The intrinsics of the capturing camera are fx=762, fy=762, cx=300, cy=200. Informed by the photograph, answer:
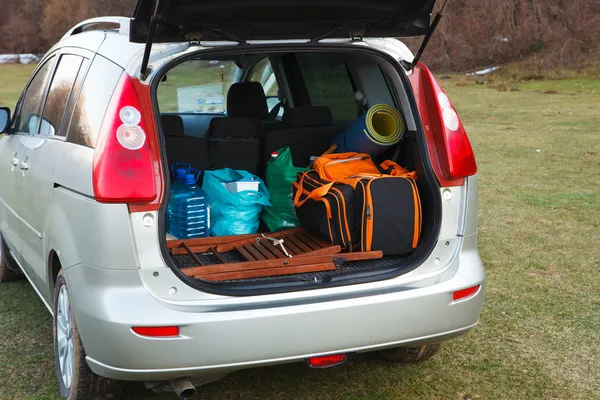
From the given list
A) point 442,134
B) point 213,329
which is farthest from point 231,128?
point 213,329

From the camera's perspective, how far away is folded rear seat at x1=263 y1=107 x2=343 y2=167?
4609 millimetres

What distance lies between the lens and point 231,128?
179 inches

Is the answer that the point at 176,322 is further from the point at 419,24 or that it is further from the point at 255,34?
the point at 419,24

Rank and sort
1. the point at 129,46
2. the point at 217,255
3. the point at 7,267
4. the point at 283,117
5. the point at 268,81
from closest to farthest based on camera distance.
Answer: the point at 129,46 → the point at 217,255 → the point at 283,117 → the point at 7,267 → the point at 268,81

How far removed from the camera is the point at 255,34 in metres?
3.14

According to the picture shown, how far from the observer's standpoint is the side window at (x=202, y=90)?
5.70m

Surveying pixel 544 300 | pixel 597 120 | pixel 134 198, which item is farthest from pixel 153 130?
pixel 597 120

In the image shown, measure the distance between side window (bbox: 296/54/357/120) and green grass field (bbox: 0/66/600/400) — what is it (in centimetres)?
150

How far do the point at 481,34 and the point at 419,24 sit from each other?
36.0 meters

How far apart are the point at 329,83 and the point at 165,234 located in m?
2.45

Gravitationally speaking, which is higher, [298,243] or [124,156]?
[124,156]

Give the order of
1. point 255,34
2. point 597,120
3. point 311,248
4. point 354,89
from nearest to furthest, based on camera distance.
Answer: point 255,34, point 311,248, point 354,89, point 597,120

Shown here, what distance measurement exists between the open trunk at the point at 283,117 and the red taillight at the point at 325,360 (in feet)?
0.91

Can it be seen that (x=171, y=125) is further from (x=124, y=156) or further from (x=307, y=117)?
(x=124, y=156)
